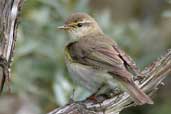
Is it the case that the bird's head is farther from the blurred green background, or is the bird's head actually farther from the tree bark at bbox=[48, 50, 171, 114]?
the tree bark at bbox=[48, 50, 171, 114]

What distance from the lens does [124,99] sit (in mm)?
4910

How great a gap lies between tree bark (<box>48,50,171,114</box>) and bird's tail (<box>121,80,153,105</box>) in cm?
12

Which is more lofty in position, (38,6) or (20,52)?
(38,6)

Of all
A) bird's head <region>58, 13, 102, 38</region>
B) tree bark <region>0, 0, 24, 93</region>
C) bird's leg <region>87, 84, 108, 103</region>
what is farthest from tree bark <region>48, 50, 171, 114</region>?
bird's head <region>58, 13, 102, 38</region>

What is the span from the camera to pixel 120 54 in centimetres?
539

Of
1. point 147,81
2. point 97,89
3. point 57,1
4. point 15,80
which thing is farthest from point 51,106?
point 147,81

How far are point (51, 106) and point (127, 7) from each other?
277 cm

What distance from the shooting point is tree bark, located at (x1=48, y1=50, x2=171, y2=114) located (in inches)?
189

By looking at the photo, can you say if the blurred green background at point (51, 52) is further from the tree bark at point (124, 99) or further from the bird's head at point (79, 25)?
the tree bark at point (124, 99)

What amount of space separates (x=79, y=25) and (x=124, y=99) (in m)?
1.38

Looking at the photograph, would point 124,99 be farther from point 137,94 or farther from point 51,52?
point 51,52

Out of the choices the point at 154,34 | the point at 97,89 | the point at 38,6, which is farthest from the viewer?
the point at 154,34

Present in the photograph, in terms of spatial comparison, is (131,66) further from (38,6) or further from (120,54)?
(38,6)

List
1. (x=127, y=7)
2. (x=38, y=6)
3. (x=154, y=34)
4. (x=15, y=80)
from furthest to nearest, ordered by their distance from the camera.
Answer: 1. (x=127, y=7)
2. (x=154, y=34)
3. (x=38, y=6)
4. (x=15, y=80)
